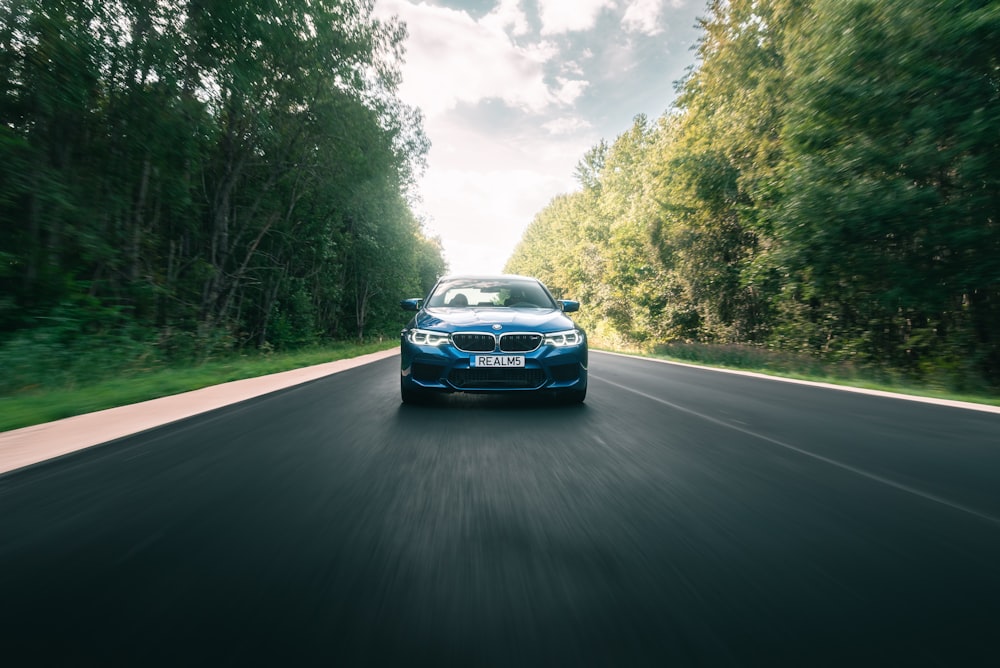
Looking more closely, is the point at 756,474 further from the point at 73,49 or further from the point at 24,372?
the point at 73,49

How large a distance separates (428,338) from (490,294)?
192cm

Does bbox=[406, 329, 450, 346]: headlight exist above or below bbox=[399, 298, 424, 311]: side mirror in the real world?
below

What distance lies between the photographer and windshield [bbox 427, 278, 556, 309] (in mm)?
7473

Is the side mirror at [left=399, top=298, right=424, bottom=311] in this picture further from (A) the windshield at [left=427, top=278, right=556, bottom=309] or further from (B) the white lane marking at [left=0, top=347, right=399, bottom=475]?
(B) the white lane marking at [left=0, top=347, right=399, bottom=475]

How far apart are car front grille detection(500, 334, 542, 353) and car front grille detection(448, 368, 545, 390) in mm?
230

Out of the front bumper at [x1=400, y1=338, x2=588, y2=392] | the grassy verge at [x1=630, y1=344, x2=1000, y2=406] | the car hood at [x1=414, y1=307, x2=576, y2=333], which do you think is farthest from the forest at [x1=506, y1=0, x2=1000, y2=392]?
the front bumper at [x1=400, y1=338, x2=588, y2=392]

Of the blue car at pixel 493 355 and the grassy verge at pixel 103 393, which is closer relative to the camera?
the grassy verge at pixel 103 393

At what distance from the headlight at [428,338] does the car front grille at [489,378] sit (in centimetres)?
38

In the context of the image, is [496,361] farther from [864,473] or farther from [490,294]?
[864,473]

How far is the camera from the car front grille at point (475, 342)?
19.7 feet

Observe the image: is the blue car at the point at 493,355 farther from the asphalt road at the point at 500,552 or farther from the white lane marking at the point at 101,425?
the white lane marking at the point at 101,425

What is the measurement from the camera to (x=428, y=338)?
612 centimetres

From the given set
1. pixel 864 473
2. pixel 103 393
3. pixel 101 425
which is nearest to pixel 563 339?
pixel 864 473

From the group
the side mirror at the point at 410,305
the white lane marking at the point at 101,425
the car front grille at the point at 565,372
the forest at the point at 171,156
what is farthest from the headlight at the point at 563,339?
the forest at the point at 171,156
